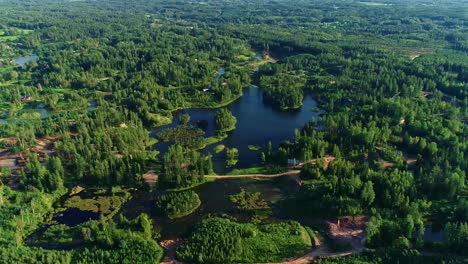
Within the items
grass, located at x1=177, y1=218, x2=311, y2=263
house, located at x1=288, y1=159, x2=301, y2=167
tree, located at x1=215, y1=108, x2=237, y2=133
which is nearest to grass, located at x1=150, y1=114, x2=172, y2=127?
tree, located at x1=215, y1=108, x2=237, y2=133

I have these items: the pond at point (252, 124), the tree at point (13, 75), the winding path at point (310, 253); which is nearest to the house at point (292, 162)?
the pond at point (252, 124)

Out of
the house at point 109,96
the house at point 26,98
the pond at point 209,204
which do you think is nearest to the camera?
the pond at point 209,204

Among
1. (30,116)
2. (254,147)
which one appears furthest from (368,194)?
(30,116)

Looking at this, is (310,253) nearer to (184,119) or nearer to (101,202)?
(101,202)

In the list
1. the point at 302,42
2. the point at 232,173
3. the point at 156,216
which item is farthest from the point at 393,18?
the point at 156,216

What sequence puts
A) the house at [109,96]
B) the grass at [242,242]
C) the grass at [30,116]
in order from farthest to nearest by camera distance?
1. the house at [109,96]
2. the grass at [30,116]
3. the grass at [242,242]

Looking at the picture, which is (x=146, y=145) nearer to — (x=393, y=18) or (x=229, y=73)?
(x=229, y=73)

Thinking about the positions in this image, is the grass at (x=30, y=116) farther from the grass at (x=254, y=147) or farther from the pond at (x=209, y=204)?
the grass at (x=254, y=147)
